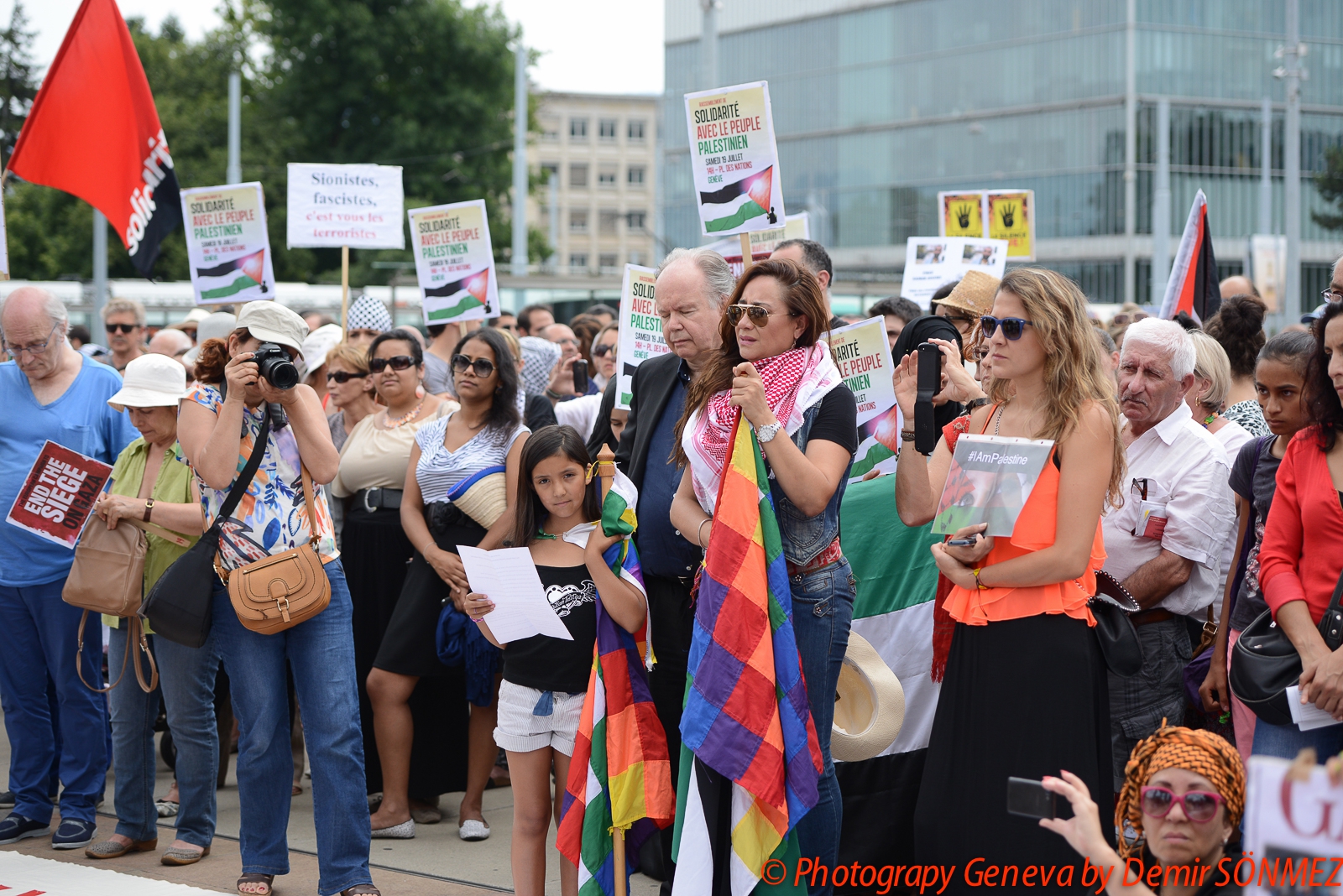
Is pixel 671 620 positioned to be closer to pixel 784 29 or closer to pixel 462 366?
pixel 462 366

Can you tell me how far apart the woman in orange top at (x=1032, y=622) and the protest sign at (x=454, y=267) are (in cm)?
509

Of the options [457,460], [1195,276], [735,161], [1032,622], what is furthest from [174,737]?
[1195,276]


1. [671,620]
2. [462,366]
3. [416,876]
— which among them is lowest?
[416,876]

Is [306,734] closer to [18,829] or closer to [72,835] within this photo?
[72,835]

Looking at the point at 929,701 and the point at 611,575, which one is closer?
the point at 611,575

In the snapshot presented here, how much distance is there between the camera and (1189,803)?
2877 mm

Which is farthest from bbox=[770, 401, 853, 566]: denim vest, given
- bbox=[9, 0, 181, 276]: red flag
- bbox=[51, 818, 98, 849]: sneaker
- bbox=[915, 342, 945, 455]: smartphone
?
bbox=[9, 0, 181, 276]: red flag

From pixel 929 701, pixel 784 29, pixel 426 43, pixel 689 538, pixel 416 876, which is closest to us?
pixel 689 538

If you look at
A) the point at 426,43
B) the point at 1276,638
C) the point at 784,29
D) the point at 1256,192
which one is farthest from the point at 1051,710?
the point at 784,29

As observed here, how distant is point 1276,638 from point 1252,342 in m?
2.41

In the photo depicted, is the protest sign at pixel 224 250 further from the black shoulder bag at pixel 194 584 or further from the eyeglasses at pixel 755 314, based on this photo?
the eyeglasses at pixel 755 314

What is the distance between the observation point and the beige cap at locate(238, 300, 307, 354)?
4.89 meters

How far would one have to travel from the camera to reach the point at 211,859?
212 inches

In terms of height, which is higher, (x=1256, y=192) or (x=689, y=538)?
(x=1256, y=192)
